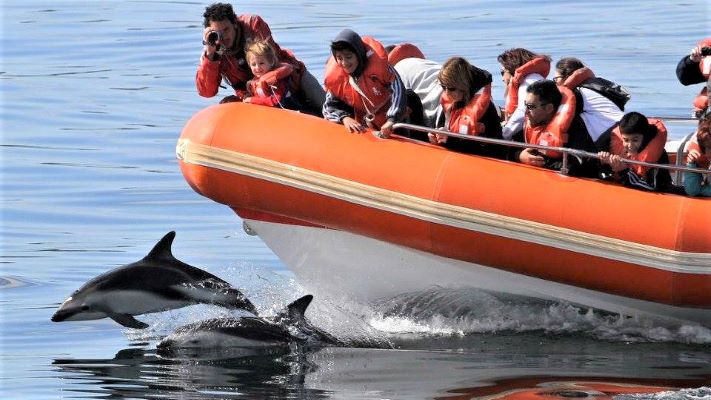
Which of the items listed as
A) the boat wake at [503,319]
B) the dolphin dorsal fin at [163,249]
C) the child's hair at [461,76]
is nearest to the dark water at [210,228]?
the boat wake at [503,319]

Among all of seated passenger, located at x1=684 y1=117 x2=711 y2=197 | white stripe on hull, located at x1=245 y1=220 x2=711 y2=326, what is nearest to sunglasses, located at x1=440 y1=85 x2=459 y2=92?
white stripe on hull, located at x1=245 y1=220 x2=711 y2=326

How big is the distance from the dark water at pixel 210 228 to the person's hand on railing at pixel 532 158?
100cm

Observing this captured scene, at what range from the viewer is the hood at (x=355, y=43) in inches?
445

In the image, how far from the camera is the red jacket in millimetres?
12227

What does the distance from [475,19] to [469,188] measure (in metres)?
15.5

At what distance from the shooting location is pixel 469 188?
11.0m

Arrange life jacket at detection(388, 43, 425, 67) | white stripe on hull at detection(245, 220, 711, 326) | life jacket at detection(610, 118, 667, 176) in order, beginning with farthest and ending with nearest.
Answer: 1. life jacket at detection(388, 43, 425, 67)
2. white stripe on hull at detection(245, 220, 711, 326)
3. life jacket at detection(610, 118, 667, 176)

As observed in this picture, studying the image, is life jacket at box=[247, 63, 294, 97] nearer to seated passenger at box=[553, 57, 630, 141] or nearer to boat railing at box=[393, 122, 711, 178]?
boat railing at box=[393, 122, 711, 178]

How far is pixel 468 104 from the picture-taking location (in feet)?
36.8

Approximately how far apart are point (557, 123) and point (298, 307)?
1996mm

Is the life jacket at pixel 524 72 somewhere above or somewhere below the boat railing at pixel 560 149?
above

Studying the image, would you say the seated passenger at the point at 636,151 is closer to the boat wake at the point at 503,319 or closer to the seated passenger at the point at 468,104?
the seated passenger at the point at 468,104

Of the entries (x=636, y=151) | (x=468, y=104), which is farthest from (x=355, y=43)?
(x=636, y=151)

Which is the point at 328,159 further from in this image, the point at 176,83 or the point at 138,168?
the point at 176,83
